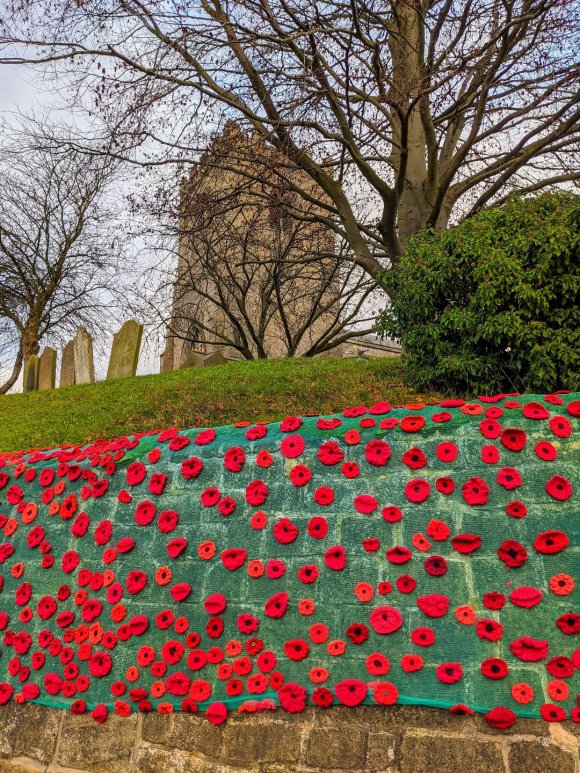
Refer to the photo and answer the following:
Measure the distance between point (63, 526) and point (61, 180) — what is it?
1770cm

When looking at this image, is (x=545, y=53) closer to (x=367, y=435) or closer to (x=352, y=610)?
(x=367, y=435)

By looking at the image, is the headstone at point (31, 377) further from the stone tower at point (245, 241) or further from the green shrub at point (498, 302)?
the green shrub at point (498, 302)

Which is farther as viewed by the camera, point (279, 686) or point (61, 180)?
point (61, 180)

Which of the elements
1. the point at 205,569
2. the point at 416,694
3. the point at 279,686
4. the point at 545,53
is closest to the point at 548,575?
the point at 416,694

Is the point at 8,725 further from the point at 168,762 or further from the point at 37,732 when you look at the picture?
the point at 168,762

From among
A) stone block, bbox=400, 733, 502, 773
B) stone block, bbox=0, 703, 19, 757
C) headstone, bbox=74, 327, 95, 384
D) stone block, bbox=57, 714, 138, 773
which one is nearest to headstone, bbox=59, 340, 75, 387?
headstone, bbox=74, 327, 95, 384

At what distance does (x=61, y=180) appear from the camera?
63.1 ft

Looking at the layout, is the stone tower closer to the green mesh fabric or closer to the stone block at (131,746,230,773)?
the green mesh fabric

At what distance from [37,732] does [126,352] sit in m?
8.06

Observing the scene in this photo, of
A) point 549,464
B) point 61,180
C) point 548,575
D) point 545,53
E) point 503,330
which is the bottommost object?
point 548,575

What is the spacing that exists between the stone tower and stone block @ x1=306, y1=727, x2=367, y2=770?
20.6 ft

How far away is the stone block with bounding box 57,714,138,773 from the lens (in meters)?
3.38

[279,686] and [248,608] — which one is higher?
[248,608]

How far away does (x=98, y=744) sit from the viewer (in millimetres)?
3469
